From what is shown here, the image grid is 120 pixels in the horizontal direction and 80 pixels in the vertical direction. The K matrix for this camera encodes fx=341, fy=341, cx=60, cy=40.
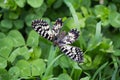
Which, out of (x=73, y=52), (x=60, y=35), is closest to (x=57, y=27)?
(x=60, y=35)

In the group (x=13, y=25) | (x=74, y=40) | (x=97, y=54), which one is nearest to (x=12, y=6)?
(x=13, y=25)

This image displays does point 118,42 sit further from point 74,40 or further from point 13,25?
point 13,25

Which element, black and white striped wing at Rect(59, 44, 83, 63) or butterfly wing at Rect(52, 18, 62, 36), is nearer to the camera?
black and white striped wing at Rect(59, 44, 83, 63)

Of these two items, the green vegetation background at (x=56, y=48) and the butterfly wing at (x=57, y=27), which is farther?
the butterfly wing at (x=57, y=27)

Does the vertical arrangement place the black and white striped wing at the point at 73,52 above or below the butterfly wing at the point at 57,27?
below

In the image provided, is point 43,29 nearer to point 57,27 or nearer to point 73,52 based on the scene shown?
point 57,27

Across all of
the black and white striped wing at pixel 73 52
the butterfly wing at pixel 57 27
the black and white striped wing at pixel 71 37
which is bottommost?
the black and white striped wing at pixel 73 52
